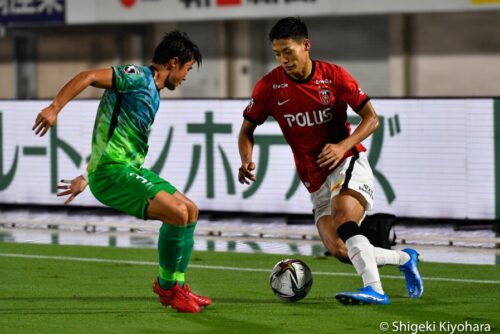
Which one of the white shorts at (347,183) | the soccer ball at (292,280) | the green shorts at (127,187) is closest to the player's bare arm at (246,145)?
the white shorts at (347,183)

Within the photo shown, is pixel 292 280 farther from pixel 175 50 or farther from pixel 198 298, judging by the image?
pixel 175 50

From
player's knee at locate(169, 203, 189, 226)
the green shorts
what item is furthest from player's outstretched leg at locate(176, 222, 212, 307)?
the green shorts

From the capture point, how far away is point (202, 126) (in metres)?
17.8

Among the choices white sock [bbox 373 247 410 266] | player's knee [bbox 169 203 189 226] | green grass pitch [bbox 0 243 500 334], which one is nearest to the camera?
green grass pitch [bbox 0 243 500 334]

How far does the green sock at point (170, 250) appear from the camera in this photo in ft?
32.7

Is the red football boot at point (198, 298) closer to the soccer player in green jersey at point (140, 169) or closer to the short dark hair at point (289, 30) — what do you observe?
the soccer player in green jersey at point (140, 169)

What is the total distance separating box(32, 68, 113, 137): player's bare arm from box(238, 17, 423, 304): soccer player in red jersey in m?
1.35

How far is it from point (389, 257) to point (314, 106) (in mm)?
1256

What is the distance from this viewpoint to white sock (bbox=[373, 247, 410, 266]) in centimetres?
1034

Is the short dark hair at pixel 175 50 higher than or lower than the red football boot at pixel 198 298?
higher

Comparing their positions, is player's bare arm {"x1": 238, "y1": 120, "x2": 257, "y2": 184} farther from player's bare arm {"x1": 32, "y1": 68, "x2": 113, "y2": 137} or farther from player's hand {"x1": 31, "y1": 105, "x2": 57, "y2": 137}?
player's hand {"x1": 31, "y1": 105, "x2": 57, "y2": 137}

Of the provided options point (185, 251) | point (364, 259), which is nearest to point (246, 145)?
point (185, 251)

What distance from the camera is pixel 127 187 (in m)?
9.91

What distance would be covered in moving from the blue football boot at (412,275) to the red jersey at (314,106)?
886mm
